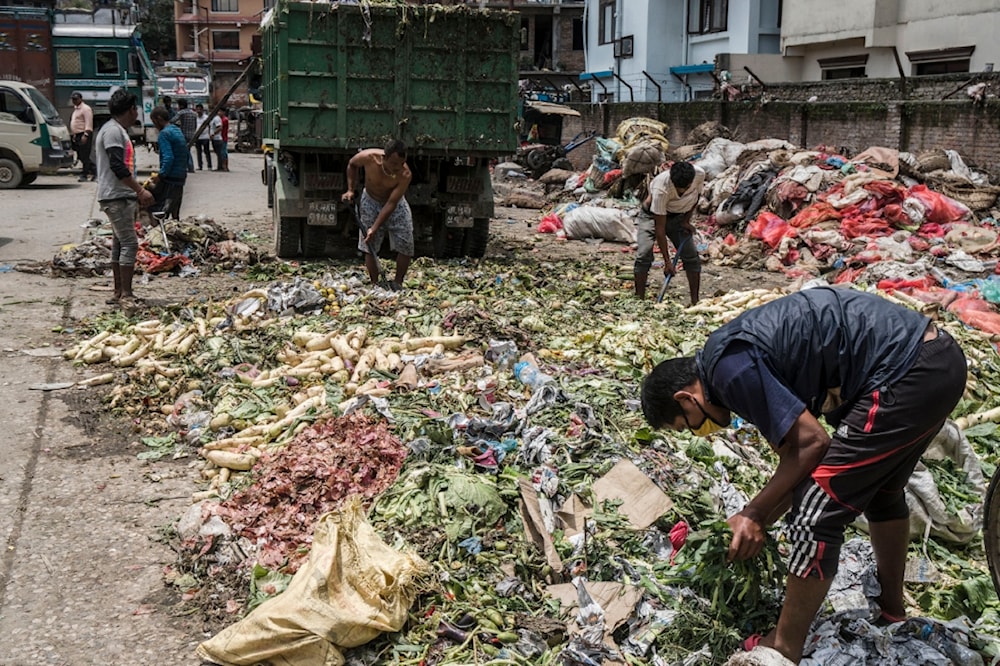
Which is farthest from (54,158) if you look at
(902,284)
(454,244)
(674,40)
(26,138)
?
(674,40)

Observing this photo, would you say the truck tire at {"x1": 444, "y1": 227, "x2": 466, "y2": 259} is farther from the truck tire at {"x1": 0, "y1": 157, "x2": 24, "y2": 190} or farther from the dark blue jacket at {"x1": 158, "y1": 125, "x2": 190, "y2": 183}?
the truck tire at {"x1": 0, "y1": 157, "x2": 24, "y2": 190}

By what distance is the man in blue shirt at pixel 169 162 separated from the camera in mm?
12133

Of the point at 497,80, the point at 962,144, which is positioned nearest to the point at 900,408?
the point at 497,80

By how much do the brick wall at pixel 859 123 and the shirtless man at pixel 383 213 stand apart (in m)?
9.91

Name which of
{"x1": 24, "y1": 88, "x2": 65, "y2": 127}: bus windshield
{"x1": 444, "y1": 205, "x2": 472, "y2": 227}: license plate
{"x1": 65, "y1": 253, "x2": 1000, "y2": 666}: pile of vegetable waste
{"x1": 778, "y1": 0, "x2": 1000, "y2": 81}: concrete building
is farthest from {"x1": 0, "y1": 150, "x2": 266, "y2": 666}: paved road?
{"x1": 778, "y1": 0, "x2": 1000, "y2": 81}: concrete building

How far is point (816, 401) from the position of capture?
326 centimetres

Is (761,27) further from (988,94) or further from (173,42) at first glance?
(173,42)

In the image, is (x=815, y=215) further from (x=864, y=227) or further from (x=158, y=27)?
(x=158, y=27)

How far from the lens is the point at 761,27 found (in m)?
29.6

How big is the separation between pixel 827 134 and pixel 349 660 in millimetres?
16510

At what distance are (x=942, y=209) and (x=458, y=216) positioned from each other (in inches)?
268

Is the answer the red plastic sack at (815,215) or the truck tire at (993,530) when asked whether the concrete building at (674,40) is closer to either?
the red plastic sack at (815,215)

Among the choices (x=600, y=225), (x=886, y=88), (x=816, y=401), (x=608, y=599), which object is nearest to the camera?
(x=816, y=401)

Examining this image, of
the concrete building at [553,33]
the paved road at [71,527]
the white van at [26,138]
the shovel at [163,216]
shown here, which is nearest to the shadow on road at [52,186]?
the white van at [26,138]
